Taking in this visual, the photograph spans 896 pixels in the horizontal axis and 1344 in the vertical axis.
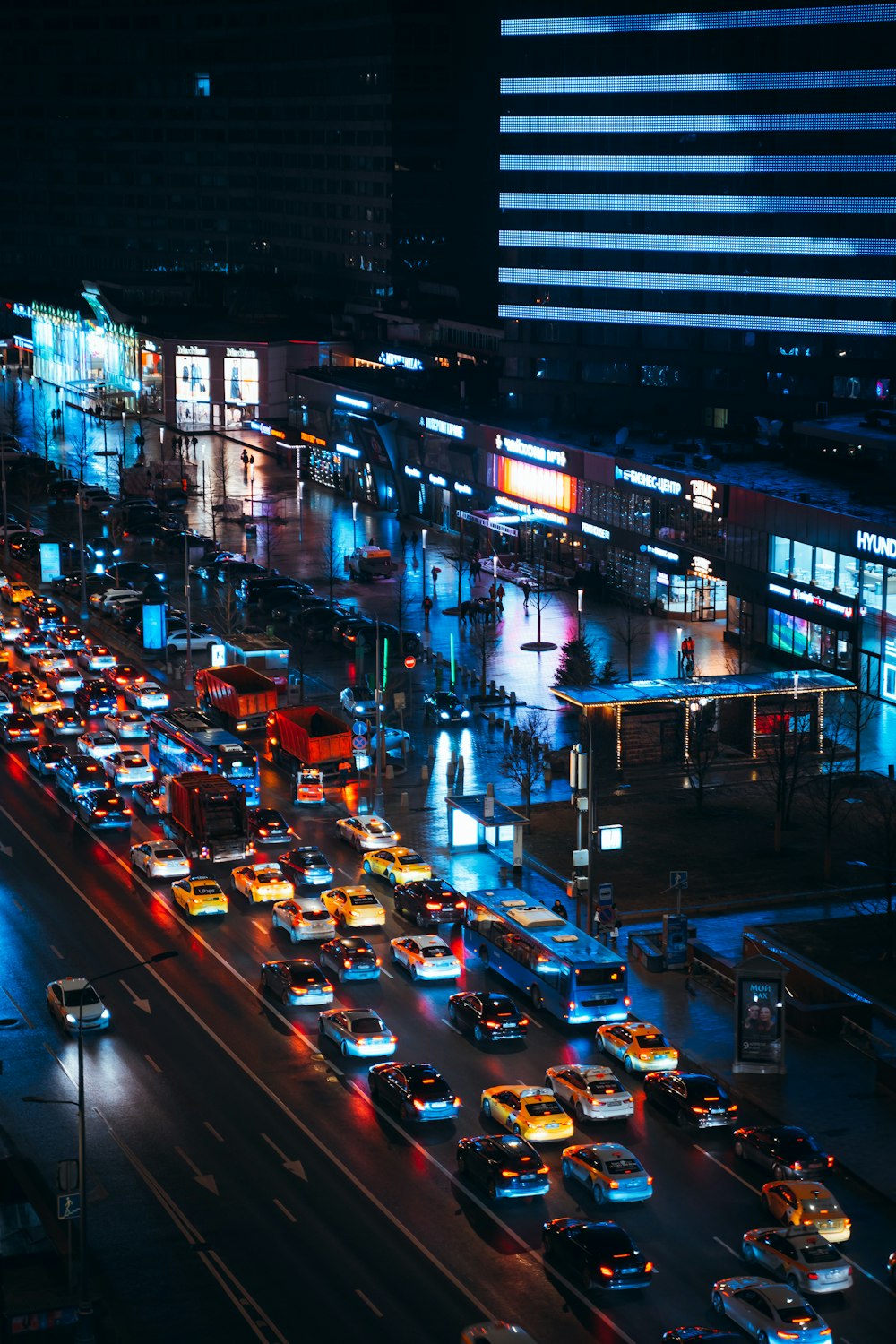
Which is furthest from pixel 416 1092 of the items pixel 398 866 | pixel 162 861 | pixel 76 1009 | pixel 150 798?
pixel 150 798

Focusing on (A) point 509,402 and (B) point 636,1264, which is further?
(A) point 509,402

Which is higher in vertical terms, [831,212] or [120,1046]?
[831,212]

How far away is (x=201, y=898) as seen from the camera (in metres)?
75.7

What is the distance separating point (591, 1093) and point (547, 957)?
27.6 ft

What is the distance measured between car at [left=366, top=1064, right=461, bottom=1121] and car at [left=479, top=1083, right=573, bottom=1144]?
3.80ft

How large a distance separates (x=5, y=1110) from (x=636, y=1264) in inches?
747

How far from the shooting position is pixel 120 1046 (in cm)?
6419

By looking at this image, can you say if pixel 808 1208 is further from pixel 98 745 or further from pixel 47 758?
pixel 98 745

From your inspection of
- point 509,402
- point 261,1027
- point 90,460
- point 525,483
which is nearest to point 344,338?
point 90,460

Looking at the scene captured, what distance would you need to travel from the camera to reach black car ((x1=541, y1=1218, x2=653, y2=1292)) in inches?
1930

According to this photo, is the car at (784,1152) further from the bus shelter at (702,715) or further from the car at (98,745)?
the car at (98,745)

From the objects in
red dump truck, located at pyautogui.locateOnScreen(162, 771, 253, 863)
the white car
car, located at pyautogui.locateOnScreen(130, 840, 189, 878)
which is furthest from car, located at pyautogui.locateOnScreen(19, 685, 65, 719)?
car, located at pyautogui.locateOnScreen(130, 840, 189, 878)

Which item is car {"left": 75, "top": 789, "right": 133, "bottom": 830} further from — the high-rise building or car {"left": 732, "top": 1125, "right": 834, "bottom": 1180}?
the high-rise building

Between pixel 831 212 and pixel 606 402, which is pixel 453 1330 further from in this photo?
pixel 606 402
